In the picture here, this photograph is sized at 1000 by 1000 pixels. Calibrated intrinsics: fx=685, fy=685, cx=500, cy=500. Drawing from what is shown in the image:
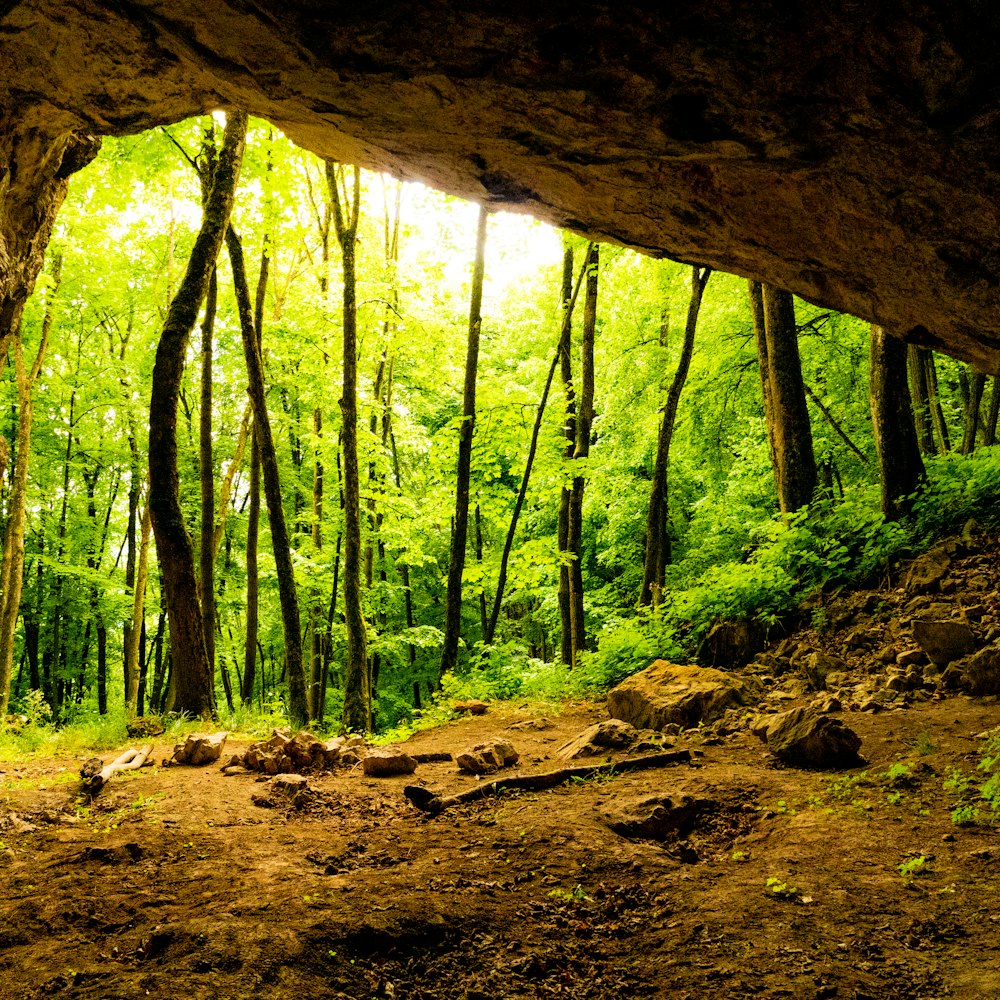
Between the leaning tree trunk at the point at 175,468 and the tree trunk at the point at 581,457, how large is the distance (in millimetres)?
6410

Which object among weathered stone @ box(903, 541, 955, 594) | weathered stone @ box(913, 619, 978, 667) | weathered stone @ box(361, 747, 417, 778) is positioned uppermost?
weathered stone @ box(903, 541, 955, 594)

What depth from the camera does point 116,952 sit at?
3.15 metres

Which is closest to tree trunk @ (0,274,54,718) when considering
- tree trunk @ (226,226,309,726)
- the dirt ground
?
tree trunk @ (226,226,309,726)

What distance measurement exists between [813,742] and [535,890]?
9.35 feet

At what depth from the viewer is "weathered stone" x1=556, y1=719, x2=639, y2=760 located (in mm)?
6496

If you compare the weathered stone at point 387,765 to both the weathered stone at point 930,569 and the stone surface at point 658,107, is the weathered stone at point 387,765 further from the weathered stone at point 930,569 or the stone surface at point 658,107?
the weathered stone at point 930,569

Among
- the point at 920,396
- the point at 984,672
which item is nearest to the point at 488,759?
the point at 984,672

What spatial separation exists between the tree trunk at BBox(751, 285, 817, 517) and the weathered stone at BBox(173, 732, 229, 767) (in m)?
8.71

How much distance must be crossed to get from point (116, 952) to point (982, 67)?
5220 millimetres

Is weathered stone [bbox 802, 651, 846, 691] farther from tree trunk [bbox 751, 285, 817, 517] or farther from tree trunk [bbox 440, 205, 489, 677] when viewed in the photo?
tree trunk [bbox 440, 205, 489, 677]

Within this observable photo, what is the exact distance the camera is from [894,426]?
29.9 feet

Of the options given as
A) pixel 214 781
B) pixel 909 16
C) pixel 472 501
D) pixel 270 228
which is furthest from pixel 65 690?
pixel 909 16

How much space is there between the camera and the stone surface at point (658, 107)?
2764 mm

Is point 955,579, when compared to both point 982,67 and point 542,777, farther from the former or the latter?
point 982,67
